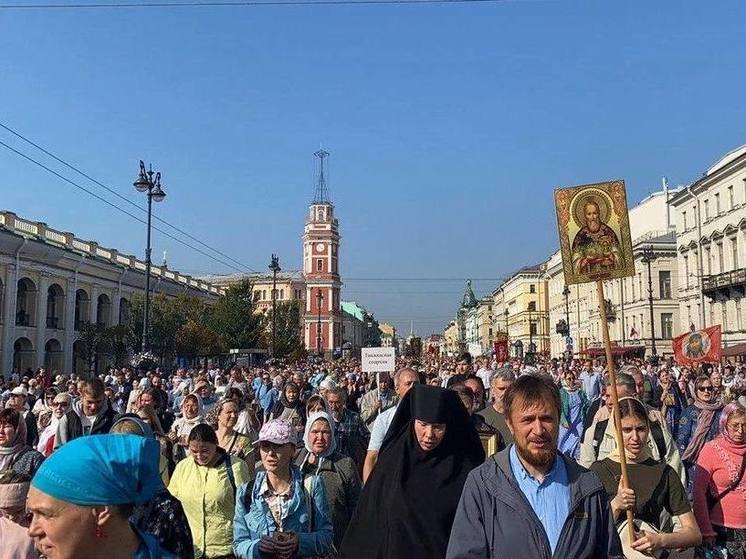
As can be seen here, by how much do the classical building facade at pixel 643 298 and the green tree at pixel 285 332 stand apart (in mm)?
23217

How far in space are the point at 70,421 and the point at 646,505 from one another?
570 cm

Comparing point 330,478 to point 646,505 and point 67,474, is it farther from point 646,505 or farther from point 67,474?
point 67,474

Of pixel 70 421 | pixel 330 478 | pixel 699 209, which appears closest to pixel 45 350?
pixel 70 421

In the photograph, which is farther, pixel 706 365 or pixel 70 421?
pixel 706 365

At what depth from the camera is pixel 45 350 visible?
4188 cm

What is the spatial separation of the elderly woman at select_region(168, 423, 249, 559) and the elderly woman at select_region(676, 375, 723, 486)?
195 inches

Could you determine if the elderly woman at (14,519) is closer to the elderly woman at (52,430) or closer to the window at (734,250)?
the elderly woman at (52,430)

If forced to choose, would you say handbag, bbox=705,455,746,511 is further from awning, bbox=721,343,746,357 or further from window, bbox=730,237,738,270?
window, bbox=730,237,738,270

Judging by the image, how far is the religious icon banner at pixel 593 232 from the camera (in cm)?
563

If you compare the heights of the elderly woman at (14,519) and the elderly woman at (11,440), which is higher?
the elderly woman at (11,440)

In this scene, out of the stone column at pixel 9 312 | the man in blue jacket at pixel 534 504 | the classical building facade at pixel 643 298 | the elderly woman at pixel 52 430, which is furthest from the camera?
the classical building facade at pixel 643 298

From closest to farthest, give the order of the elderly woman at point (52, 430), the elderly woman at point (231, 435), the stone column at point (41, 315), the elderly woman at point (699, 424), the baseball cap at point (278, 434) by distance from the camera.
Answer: the baseball cap at point (278, 434) < the elderly woman at point (231, 435) < the elderly woman at point (52, 430) < the elderly woman at point (699, 424) < the stone column at point (41, 315)

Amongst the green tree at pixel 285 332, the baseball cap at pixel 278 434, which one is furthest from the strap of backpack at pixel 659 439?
the green tree at pixel 285 332

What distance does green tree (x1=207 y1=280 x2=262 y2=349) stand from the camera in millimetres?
52250
